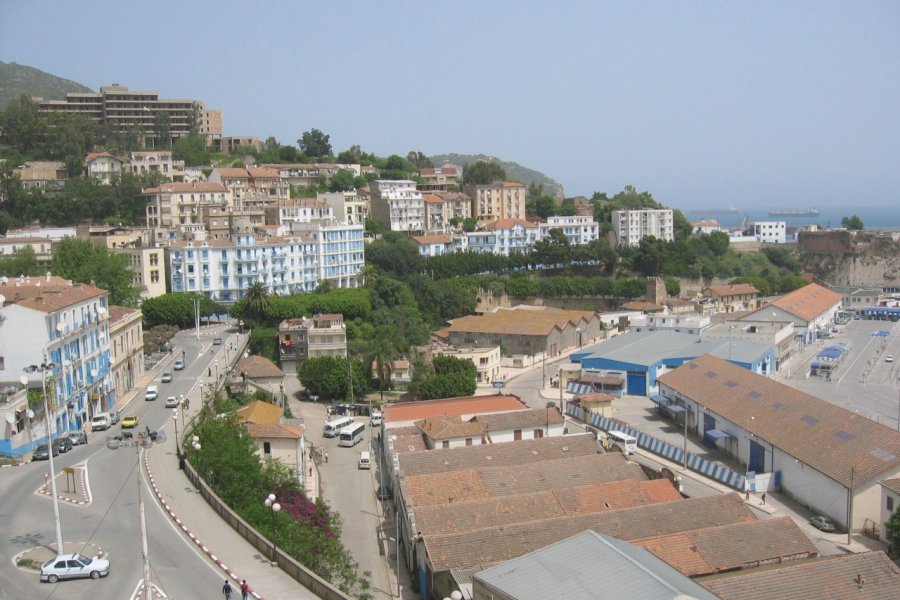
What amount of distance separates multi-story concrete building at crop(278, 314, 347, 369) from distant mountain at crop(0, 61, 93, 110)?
13800cm

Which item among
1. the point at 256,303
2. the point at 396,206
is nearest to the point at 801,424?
the point at 256,303

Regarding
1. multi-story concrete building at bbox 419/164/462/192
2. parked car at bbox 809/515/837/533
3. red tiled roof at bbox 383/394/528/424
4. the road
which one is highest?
multi-story concrete building at bbox 419/164/462/192

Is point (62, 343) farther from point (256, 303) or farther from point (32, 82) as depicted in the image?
point (32, 82)

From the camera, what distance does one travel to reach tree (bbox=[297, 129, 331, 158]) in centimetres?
9906

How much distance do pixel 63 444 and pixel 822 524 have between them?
24272mm

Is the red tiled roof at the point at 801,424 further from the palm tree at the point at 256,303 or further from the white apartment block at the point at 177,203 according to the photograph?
the white apartment block at the point at 177,203

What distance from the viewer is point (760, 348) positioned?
173 feet

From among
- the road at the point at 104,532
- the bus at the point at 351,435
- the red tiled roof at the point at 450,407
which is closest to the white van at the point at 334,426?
the bus at the point at 351,435

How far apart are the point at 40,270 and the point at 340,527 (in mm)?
35183

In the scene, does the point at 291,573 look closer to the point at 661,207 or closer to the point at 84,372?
the point at 84,372

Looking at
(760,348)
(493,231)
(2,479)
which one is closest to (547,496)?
(2,479)

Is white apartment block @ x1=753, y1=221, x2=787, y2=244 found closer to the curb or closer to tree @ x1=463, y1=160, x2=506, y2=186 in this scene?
tree @ x1=463, y1=160, x2=506, y2=186

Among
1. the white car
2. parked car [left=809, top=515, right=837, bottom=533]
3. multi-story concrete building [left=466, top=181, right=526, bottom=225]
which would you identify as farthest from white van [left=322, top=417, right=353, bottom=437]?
multi-story concrete building [left=466, top=181, right=526, bottom=225]

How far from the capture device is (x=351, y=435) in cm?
3881
